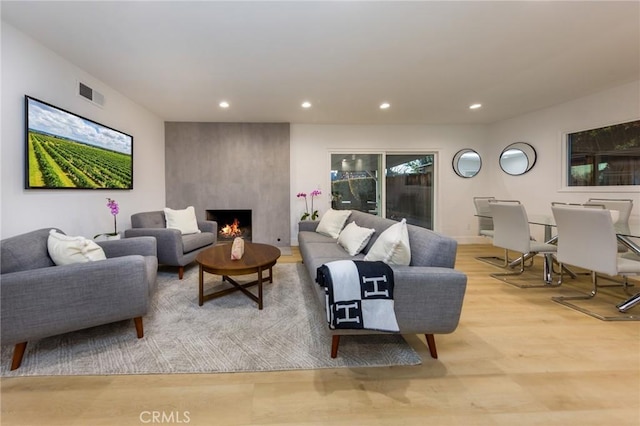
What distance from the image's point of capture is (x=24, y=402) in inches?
53.6

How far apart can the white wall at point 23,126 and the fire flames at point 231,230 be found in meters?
1.65

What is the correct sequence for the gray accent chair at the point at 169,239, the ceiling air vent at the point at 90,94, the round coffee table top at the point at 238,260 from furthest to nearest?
the gray accent chair at the point at 169,239 < the ceiling air vent at the point at 90,94 < the round coffee table top at the point at 238,260

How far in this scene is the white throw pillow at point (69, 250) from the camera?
6.08 ft

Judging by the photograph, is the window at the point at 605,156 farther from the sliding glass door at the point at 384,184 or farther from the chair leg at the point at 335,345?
the chair leg at the point at 335,345

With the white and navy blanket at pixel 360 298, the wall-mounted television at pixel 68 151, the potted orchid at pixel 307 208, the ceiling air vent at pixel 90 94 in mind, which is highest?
the ceiling air vent at pixel 90 94

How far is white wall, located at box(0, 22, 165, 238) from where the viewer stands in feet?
6.84

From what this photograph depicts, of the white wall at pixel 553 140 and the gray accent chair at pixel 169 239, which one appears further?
the white wall at pixel 553 140

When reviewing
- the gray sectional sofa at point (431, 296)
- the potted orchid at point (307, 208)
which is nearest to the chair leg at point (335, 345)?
the gray sectional sofa at point (431, 296)

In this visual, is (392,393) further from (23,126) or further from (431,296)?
(23,126)

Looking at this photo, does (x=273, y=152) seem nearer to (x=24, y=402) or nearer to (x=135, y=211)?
(x=135, y=211)

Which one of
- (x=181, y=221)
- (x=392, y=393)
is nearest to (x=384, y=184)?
(x=181, y=221)

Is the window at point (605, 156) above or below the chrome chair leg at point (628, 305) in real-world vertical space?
above

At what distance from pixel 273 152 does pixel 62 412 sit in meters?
4.29

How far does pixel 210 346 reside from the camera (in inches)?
72.6
